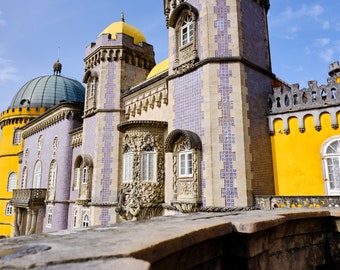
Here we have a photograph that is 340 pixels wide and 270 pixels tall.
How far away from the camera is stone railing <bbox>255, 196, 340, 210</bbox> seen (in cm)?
780

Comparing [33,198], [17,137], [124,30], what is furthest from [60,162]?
[17,137]

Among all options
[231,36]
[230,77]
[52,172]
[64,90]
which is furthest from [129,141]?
[64,90]

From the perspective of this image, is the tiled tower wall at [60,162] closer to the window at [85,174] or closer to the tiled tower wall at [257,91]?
the window at [85,174]

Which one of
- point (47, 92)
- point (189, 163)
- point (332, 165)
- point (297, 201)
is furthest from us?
point (47, 92)

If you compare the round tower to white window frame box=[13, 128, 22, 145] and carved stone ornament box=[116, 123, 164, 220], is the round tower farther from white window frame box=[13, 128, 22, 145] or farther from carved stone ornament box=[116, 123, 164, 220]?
carved stone ornament box=[116, 123, 164, 220]

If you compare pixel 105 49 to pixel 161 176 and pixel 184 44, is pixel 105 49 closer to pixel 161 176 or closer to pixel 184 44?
pixel 184 44

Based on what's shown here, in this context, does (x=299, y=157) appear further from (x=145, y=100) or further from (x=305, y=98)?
(x=145, y=100)

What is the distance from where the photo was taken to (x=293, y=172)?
1003 cm

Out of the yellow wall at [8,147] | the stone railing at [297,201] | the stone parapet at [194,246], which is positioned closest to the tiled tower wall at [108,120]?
the stone railing at [297,201]

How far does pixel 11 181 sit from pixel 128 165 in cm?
2577

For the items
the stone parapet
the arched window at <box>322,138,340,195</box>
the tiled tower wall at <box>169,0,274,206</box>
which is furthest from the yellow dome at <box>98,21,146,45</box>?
the stone parapet

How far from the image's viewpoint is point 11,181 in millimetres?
32438

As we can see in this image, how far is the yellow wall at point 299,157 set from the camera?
9586 mm

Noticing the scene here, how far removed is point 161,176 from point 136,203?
167 cm
